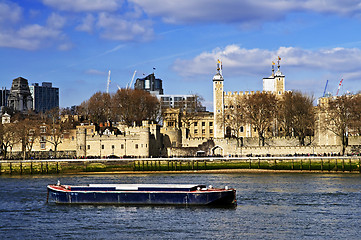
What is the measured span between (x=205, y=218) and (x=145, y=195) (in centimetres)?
839

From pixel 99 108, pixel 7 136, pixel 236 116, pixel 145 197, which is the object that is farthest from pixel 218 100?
pixel 145 197

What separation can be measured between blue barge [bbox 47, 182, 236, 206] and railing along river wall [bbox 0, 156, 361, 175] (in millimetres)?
38755

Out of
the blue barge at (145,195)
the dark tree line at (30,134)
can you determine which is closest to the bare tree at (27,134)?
the dark tree line at (30,134)

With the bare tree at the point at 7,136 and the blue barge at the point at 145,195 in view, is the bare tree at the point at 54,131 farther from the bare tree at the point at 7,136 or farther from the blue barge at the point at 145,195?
the blue barge at the point at 145,195

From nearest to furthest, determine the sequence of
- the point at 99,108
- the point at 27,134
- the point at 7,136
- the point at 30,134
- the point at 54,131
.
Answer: the point at 7,136, the point at 27,134, the point at 30,134, the point at 54,131, the point at 99,108

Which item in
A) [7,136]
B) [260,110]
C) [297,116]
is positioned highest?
[260,110]

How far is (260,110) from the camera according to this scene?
388 feet

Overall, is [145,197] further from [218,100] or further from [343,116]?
[218,100]

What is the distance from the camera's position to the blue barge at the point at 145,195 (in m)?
52.8

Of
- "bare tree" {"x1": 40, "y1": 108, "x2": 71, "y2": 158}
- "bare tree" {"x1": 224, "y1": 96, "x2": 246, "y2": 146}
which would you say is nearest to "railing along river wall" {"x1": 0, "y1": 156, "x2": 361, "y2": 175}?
"bare tree" {"x1": 40, "y1": 108, "x2": 71, "y2": 158}

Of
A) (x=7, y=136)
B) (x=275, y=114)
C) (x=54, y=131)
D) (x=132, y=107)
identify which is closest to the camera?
(x=7, y=136)

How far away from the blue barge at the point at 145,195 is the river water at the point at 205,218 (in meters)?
0.86

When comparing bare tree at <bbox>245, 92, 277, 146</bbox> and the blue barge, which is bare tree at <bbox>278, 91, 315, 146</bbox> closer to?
bare tree at <bbox>245, 92, 277, 146</bbox>

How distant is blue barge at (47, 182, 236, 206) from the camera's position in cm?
5281
